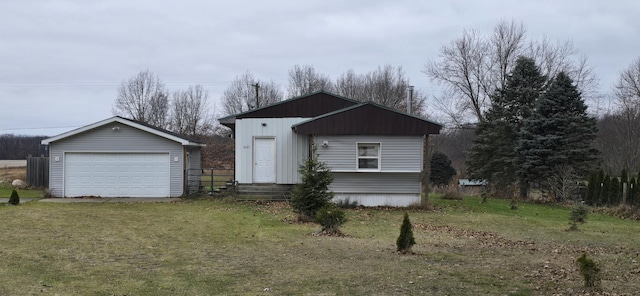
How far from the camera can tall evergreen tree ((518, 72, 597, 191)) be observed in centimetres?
2494

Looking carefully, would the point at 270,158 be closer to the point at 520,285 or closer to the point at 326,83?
the point at 520,285

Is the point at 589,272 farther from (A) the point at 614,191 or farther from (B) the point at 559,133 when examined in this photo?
(B) the point at 559,133

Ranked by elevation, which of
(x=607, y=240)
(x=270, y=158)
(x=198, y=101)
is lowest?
(x=607, y=240)

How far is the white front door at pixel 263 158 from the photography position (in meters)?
→ 20.8

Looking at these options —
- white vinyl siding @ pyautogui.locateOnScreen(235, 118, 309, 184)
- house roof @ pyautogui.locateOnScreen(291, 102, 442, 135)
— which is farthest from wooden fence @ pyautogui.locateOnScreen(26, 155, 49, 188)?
house roof @ pyautogui.locateOnScreen(291, 102, 442, 135)

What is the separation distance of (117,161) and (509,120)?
20.4m

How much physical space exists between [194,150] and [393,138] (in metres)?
10.2

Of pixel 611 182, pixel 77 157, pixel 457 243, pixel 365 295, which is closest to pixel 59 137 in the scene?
pixel 77 157

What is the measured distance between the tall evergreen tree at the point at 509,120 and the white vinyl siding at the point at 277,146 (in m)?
12.9

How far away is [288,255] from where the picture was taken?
29.9 ft

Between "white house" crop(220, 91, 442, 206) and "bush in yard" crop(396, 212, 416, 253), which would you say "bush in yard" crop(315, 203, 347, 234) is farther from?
"white house" crop(220, 91, 442, 206)

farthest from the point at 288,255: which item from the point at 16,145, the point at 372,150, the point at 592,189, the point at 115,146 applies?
the point at 16,145

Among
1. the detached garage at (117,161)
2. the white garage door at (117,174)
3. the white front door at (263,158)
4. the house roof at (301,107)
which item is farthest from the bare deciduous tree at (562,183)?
the white garage door at (117,174)

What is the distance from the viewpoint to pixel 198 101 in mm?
51969
